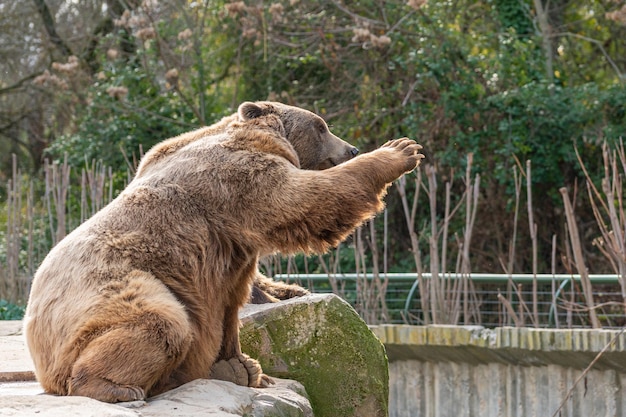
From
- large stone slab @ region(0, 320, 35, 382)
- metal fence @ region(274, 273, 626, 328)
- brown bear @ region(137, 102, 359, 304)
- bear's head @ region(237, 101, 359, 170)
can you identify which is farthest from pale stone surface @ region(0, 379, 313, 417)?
metal fence @ region(274, 273, 626, 328)

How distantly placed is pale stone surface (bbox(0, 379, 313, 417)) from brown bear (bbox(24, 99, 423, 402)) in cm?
11

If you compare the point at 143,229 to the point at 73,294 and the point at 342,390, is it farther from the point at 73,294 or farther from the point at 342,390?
the point at 342,390

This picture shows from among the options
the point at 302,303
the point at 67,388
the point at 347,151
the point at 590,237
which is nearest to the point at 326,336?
the point at 302,303

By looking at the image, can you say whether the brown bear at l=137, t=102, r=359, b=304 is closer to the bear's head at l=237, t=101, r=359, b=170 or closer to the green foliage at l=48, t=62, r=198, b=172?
the bear's head at l=237, t=101, r=359, b=170

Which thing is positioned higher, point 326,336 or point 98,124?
point 98,124

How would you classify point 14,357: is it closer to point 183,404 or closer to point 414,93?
point 183,404

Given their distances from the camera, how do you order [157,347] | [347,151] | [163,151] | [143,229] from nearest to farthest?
1. [157,347]
2. [143,229]
3. [163,151]
4. [347,151]

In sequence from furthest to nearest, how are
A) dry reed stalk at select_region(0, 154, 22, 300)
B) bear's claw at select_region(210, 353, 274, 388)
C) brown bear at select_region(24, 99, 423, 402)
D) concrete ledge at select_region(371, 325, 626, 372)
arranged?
dry reed stalk at select_region(0, 154, 22, 300) → concrete ledge at select_region(371, 325, 626, 372) → bear's claw at select_region(210, 353, 274, 388) → brown bear at select_region(24, 99, 423, 402)

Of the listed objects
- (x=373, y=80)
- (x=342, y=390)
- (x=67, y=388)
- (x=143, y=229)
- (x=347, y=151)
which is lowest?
(x=342, y=390)

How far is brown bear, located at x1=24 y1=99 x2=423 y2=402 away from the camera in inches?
148

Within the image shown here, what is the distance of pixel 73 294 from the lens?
3891mm

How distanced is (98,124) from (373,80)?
14.2 feet

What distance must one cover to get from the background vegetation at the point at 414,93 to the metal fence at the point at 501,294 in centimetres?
189

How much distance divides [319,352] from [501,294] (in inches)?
213
